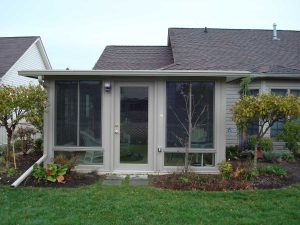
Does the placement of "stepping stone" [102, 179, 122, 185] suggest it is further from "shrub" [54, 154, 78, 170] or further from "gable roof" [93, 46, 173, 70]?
"gable roof" [93, 46, 173, 70]

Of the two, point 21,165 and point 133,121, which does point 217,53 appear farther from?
point 21,165

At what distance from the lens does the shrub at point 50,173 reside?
690 cm

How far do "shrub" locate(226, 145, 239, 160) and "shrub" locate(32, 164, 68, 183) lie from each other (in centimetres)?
508

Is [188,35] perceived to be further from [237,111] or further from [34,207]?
[34,207]

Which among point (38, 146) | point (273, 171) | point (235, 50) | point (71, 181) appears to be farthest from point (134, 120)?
point (235, 50)

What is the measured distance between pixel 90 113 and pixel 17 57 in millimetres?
10101

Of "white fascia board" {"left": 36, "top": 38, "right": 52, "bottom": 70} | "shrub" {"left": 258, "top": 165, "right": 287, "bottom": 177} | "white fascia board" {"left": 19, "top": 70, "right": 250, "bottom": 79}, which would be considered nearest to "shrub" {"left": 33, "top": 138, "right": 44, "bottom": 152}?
"white fascia board" {"left": 19, "top": 70, "right": 250, "bottom": 79}

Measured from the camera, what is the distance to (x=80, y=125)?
319 inches

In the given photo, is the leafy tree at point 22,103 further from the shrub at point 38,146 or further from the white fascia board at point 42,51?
the white fascia board at point 42,51

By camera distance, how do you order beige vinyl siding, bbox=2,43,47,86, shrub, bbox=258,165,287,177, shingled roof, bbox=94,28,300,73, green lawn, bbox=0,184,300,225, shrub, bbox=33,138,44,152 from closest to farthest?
green lawn, bbox=0,184,300,225 < shrub, bbox=258,165,287,177 < shrub, bbox=33,138,44,152 < shingled roof, bbox=94,28,300,73 < beige vinyl siding, bbox=2,43,47,86

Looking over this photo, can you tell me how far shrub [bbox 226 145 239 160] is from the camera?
996 centimetres

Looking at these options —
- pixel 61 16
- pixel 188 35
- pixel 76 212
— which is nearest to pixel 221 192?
pixel 76 212

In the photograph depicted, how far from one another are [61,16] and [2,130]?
293 inches

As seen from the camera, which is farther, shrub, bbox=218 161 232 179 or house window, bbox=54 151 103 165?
house window, bbox=54 151 103 165
